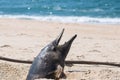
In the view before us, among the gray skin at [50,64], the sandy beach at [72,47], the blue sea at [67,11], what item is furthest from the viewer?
the blue sea at [67,11]

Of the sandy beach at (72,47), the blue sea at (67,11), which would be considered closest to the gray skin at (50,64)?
the sandy beach at (72,47)

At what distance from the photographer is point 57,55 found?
6926 millimetres

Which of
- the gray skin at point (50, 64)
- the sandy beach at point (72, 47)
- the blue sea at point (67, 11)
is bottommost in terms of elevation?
the blue sea at point (67, 11)

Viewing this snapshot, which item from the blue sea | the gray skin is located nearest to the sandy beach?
the gray skin

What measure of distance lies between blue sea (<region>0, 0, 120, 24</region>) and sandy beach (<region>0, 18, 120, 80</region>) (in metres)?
3.61

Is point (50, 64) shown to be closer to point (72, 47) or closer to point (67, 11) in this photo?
point (72, 47)

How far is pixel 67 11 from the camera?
2211 cm

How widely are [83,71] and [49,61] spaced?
0.92 meters

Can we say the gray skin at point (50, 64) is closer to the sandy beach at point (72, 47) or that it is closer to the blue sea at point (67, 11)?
the sandy beach at point (72, 47)

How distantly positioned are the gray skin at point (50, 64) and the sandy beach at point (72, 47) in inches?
12.1

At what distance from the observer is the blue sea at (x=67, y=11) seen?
1876 centimetres

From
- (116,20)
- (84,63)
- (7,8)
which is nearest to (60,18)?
(116,20)

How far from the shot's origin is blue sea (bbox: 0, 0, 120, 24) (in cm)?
1876

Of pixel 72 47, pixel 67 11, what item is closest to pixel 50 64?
pixel 72 47
